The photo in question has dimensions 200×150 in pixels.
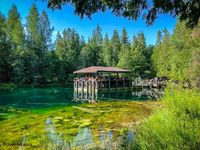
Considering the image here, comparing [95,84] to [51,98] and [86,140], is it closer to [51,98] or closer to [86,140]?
[51,98]

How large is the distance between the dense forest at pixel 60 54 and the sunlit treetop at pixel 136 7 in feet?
99.5

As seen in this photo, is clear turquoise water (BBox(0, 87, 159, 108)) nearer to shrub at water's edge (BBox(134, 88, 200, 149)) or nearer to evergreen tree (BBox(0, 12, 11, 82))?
evergreen tree (BBox(0, 12, 11, 82))

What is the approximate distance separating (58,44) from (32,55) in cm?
1470

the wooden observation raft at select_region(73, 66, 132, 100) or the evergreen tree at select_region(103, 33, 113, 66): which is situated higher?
the evergreen tree at select_region(103, 33, 113, 66)

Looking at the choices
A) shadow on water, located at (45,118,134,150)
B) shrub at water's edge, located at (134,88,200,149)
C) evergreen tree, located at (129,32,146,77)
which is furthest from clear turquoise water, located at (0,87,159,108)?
evergreen tree, located at (129,32,146,77)

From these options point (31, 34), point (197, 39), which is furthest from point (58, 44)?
point (197, 39)

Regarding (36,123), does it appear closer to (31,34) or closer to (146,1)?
(146,1)

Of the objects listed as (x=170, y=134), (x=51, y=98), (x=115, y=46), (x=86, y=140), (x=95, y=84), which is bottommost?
(x=86, y=140)

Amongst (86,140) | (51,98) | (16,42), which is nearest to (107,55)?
(16,42)

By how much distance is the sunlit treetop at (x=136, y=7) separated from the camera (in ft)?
17.5

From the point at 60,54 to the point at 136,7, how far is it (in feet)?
203

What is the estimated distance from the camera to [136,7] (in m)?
5.86

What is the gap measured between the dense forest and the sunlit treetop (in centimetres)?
3033

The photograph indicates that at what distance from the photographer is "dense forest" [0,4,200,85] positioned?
45.3m
